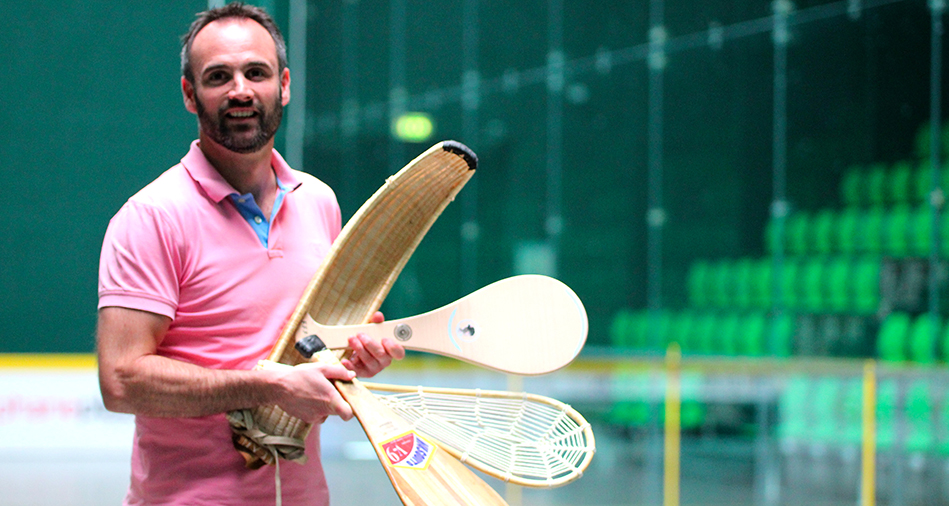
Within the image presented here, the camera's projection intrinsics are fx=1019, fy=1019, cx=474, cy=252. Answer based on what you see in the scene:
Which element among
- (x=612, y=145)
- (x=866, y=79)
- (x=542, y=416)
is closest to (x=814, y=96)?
(x=866, y=79)

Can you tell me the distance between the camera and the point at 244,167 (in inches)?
43.3

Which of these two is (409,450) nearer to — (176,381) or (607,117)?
(176,381)

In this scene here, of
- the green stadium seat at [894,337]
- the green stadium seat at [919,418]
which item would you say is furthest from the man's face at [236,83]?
the green stadium seat at [894,337]

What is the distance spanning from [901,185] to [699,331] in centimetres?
115

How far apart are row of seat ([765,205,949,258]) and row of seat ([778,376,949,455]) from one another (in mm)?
1029

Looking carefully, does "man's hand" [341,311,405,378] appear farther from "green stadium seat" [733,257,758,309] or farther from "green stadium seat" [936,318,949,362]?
"green stadium seat" [733,257,758,309]

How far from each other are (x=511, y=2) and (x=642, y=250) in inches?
54.3

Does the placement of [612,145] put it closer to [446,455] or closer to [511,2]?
[511,2]

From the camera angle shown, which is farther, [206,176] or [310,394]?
[206,176]

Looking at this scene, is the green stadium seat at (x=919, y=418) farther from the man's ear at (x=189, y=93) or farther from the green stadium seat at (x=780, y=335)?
the man's ear at (x=189, y=93)

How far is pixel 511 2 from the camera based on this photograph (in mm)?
4973

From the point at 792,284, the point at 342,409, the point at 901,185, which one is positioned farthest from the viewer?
the point at 792,284

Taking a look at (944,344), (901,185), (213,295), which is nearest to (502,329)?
(213,295)

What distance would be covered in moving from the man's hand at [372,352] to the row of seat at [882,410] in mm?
2697
